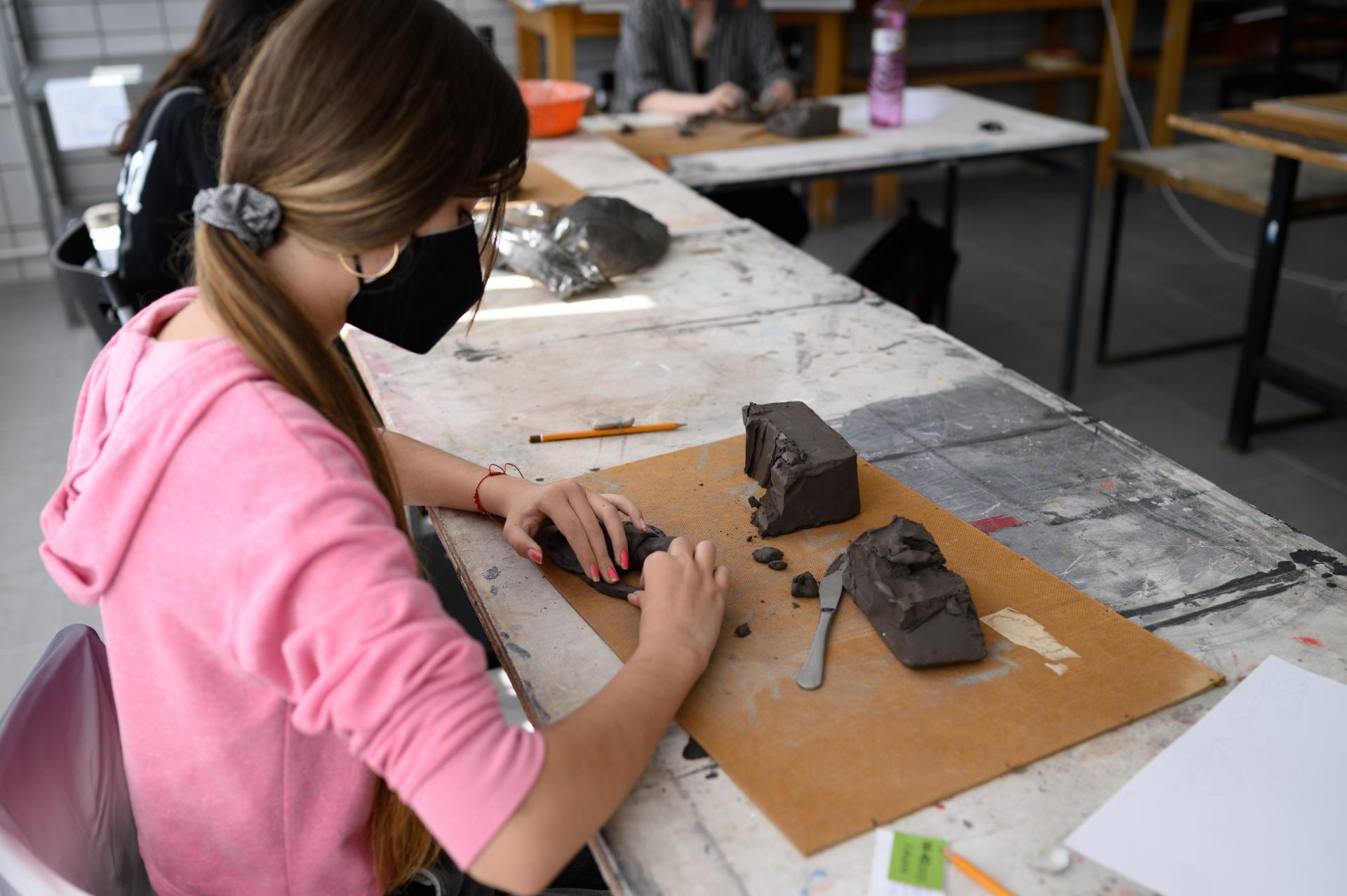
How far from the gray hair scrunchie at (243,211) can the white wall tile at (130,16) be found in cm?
441

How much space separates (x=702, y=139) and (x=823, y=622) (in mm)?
2367

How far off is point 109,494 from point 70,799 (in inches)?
12.5

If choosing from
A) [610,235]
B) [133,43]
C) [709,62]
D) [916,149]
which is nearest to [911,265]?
[916,149]

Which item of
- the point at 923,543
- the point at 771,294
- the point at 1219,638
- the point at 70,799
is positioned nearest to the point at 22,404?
the point at 771,294

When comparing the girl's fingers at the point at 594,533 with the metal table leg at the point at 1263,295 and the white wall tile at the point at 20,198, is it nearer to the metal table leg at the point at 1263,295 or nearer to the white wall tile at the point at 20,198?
the metal table leg at the point at 1263,295

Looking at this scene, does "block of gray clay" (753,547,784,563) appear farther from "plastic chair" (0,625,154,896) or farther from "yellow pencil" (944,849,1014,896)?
"plastic chair" (0,625,154,896)

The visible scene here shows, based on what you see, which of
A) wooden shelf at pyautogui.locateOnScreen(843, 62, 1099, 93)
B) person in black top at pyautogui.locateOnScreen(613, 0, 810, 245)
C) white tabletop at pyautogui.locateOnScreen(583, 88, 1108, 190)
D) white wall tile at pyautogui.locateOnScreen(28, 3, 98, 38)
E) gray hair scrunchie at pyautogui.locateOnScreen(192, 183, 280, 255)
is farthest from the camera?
wooden shelf at pyautogui.locateOnScreen(843, 62, 1099, 93)

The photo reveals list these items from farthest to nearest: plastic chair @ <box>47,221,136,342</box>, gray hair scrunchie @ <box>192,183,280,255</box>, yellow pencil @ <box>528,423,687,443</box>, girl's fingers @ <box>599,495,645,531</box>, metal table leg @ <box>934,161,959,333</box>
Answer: metal table leg @ <box>934,161,959,333</box>, plastic chair @ <box>47,221,136,342</box>, yellow pencil @ <box>528,423,687,443</box>, girl's fingers @ <box>599,495,645,531</box>, gray hair scrunchie @ <box>192,183,280,255</box>

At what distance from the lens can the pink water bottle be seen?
10.00 feet

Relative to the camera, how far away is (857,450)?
141 centimetres

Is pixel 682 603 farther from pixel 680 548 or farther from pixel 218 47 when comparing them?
pixel 218 47

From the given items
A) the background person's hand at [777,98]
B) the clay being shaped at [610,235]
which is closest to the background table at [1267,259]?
the background person's hand at [777,98]

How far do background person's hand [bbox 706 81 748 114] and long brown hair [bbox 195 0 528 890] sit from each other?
2.53m

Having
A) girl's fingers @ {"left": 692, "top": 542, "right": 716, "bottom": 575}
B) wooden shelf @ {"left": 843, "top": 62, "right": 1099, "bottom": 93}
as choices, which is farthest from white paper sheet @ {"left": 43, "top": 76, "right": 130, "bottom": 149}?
girl's fingers @ {"left": 692, "top": 542, "right": 716, "bottom": 575}
